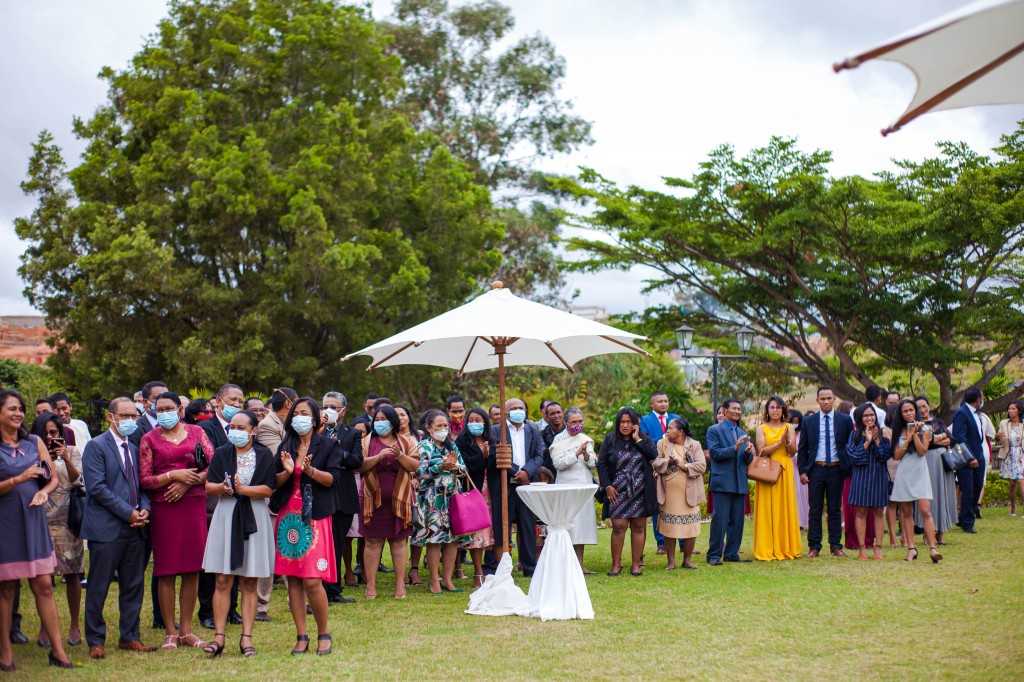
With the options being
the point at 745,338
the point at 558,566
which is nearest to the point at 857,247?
the point at 745,338

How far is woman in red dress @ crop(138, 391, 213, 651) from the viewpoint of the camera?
7.93 meters

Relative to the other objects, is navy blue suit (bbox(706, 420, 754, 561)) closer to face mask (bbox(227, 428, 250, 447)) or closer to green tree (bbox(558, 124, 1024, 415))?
face mask (bbox(227, 428, 250, 447))

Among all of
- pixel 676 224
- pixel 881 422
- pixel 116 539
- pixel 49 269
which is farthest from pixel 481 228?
pixel 116 539

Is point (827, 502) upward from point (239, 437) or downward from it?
downward

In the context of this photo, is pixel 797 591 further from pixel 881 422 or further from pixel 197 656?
pixel 197 656

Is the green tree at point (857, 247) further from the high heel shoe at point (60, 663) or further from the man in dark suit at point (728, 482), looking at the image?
the high heel shoe at point (60, 663)

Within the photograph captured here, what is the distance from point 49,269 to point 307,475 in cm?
1965

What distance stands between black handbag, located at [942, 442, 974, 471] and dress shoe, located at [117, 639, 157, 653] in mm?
10644

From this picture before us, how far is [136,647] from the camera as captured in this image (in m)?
7.99

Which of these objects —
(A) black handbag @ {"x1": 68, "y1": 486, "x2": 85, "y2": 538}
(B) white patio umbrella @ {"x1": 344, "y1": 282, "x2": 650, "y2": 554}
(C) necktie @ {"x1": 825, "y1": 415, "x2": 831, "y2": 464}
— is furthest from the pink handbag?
(C) necktie @ {"x1": 825, "y1": 415, "x2": 831, "y2": 464}

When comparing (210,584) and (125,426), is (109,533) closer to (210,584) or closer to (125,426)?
(125,426)

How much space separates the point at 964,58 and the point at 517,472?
7.77 metres

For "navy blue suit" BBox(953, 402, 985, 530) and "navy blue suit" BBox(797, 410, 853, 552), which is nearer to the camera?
"navy blue suit" BBox(797, 410, 853, 552)

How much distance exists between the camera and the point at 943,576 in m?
10.8
